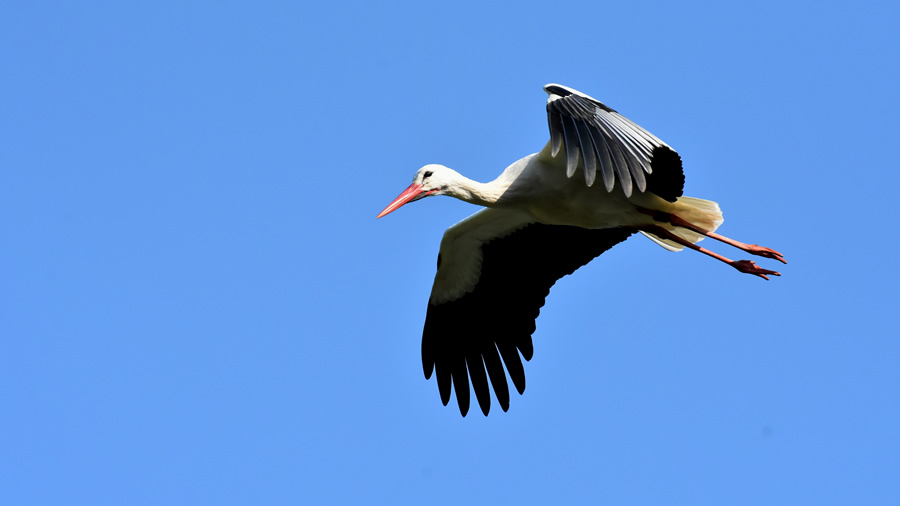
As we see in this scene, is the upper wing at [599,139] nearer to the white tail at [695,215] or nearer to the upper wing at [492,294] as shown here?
the white tail at [695,215]

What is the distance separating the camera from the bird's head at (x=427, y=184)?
7680 mm

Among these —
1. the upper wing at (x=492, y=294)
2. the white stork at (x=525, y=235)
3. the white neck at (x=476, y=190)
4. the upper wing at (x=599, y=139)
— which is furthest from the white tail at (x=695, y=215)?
the upper wing at (x=599, y=139)

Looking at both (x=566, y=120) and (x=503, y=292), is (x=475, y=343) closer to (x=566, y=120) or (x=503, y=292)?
(x=503, y=292)

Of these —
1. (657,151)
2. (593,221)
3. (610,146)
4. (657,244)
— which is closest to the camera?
(610,146)

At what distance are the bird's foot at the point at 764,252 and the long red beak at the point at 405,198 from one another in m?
2.53

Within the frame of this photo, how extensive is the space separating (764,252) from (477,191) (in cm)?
228

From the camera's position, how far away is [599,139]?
6266mm

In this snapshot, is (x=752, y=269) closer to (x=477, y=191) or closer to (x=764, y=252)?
(x=764, y=252)

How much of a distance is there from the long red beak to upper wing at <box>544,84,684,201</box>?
1432 millimetres

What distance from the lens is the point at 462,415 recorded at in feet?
28.9

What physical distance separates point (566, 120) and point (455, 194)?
1.50 meters

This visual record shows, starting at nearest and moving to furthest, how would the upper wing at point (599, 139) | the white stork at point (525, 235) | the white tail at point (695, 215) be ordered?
the upper wing at point (599, 139) → the white stork at point (525, 235) → the white tail at point (695, 215)

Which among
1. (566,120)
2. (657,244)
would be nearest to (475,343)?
(657,244)

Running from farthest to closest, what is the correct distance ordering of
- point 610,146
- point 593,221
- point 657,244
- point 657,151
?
point 657,244, point 593,221, point 657,151, point 610,146
